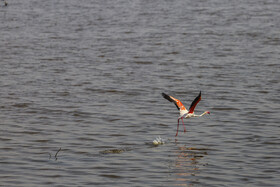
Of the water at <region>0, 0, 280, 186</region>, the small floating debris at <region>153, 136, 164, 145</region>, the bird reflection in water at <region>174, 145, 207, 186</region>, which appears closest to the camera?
the bird reflection in water at <region>174, 145, 207, 186</region>

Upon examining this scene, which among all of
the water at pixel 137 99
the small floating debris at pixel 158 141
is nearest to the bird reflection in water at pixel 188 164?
the water at pixel 137 99

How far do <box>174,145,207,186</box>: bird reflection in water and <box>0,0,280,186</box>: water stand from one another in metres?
0.02

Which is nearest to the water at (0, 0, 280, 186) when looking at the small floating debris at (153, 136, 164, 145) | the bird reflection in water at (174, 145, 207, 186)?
the bird reflection in water at (174, 145, 207, 186)

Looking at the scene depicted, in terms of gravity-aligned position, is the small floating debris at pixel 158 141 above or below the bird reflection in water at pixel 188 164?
above

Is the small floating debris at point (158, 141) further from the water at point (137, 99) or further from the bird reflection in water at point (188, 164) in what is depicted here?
the bird reflection in water at point (188, 164)

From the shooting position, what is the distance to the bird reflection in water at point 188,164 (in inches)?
414

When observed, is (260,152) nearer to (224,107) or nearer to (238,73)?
(224,107)

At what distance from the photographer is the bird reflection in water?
10.5 m

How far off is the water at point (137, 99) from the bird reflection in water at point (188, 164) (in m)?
0.02

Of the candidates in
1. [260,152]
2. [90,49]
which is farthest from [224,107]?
[90,49]

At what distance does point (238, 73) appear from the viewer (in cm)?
2000

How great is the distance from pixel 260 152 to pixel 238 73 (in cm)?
812

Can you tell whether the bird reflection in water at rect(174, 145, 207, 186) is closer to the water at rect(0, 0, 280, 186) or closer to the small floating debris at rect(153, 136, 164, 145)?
the water at rect(0, 0, 280, 186)

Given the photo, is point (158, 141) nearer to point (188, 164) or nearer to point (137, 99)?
point (188, 164)
